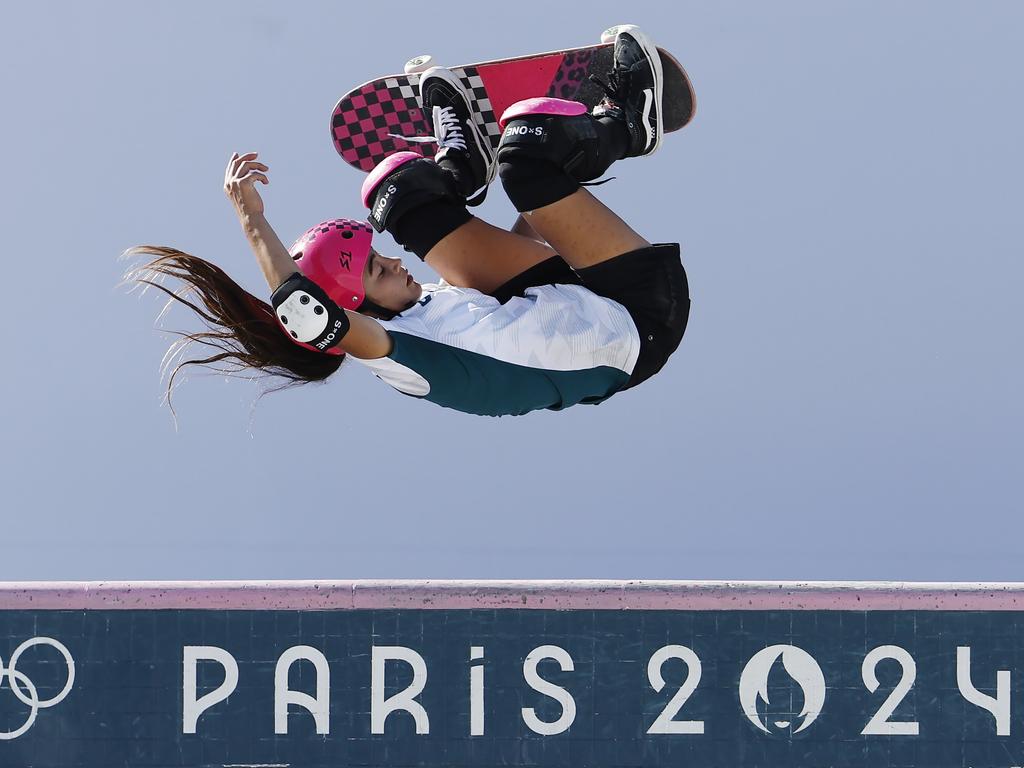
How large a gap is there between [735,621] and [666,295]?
344 cm

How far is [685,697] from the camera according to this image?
7.19 m

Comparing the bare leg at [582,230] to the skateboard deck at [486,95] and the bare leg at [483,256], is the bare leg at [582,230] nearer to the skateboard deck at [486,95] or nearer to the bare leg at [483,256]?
the bare leg at [483,256]

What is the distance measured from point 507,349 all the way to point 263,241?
72cm

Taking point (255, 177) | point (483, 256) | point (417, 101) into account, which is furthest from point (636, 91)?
point (255, 177)

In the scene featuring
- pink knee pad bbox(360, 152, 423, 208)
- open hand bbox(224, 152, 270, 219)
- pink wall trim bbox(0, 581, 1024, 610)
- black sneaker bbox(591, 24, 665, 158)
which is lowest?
pink wall trim bbox(0, 581, 1024, 610)

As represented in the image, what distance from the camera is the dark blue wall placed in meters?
7.17

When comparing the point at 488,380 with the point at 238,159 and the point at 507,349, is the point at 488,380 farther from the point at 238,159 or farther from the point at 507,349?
the point at 238,159

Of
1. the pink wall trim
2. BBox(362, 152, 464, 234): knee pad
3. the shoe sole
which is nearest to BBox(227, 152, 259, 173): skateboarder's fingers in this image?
BBox(362, 152, 464, 234): knee pad

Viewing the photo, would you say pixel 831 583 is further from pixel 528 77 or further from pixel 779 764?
pixel 528 77

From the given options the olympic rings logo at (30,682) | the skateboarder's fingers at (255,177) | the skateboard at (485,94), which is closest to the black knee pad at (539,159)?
the skateboard at (485,94)

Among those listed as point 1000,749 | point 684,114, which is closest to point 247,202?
point 684,114

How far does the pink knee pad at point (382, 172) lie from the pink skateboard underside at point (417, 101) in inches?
19.3

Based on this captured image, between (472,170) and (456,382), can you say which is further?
(472,170)

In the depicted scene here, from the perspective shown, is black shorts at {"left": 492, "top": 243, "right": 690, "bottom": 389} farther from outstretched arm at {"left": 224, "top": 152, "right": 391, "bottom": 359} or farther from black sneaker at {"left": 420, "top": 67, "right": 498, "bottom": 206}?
outstretched arm at {"left": 224, "top": 152, "right": 391, "bottom": 359}
